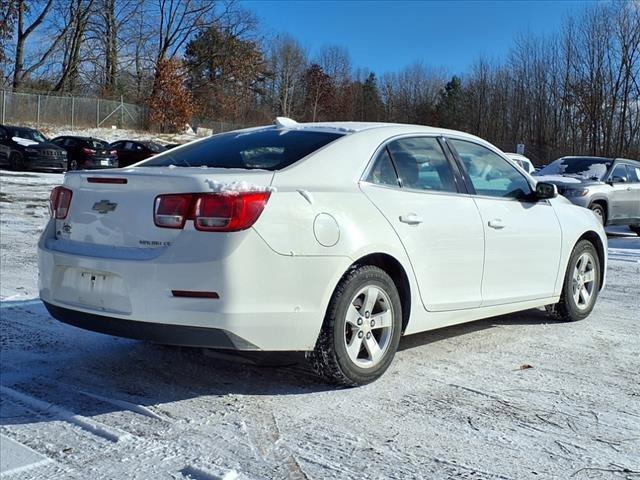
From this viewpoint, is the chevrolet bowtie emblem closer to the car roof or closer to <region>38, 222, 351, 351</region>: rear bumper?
<region>38, 222, 351, 351</region>: rear bumper

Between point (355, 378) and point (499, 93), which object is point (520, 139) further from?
point (355, 378)

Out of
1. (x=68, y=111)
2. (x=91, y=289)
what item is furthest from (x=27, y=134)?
(x=91, y=289)

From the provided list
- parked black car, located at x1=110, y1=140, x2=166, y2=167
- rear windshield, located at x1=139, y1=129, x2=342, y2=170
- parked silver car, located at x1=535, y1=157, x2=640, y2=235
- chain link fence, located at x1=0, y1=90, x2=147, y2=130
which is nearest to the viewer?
rear windshield, located at x1=139, y1=129, x2=342, y2=170

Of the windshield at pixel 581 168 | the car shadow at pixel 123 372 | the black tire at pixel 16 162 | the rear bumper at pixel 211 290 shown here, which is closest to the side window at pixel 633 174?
the windshield at pixel 581 168

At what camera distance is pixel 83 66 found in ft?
157

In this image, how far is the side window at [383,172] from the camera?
4223 millimetres

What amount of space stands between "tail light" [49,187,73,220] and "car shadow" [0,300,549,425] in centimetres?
97

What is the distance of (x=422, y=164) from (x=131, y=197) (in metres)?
1.95

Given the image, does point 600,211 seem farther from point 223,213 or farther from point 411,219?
point 223,213

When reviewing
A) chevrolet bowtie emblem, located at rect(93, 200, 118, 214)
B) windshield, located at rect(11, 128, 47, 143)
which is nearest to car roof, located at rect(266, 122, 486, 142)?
chevrolet bowtie emblem, located at rect(93, 200, 118, 214)

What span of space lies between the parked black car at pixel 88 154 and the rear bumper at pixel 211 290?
78.5 feet

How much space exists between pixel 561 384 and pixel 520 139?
163 ft

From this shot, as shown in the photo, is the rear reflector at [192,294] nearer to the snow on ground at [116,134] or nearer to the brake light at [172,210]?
the brake light at [172,210]

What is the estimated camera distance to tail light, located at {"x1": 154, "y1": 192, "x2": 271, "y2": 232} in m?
3.44
